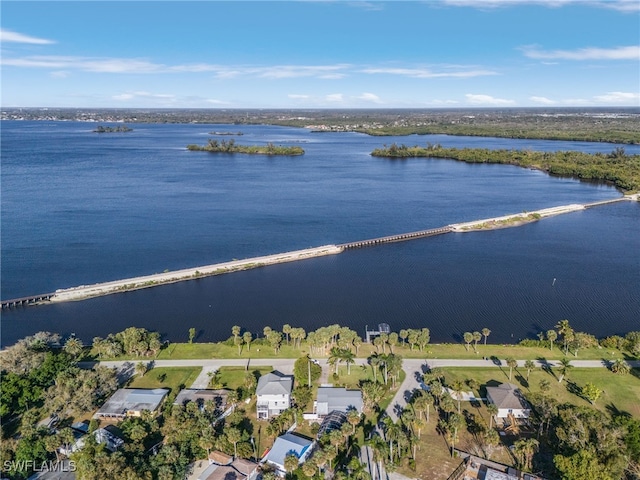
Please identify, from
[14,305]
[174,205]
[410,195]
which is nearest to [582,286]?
[410,195]

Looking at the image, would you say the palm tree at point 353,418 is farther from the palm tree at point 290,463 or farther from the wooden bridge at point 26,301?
the wooden bridge at point 26,301

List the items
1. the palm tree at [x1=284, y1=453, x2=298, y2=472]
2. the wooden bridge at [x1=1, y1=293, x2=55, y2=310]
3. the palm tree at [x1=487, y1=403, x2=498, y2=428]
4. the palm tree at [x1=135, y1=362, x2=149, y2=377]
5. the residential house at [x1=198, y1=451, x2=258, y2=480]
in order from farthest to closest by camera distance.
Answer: the wooden bridge at [x1=1, y1=293, x2=55, y2=310], the palm tree at [x1=135, y1=362, x2=149, y2=377], the palm tree at [x1=487, y1=403, x2=498, y2=428], the residential house at [x1=198, y1=451, x2=258, y2=480], the palm tree at [x1=284, y1=453, x2=298, y2=472]

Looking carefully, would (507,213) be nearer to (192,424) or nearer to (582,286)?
(582,286)

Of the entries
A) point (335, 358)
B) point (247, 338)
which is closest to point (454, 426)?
point (335, 358)

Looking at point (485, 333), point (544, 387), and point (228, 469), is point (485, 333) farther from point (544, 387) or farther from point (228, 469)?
point (228, 469)

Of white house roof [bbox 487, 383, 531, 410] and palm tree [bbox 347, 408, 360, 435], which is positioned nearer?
palm tree [bbox 347, 408, 360, 435]

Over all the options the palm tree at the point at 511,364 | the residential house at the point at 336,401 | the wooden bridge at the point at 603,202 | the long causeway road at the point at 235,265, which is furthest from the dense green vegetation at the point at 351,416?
the wooden bridge at the point at 603,202

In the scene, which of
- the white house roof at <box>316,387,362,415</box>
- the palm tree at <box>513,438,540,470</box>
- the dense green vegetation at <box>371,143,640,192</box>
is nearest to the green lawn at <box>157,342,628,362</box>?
the white house roof at <box>316,387,362,415</box>

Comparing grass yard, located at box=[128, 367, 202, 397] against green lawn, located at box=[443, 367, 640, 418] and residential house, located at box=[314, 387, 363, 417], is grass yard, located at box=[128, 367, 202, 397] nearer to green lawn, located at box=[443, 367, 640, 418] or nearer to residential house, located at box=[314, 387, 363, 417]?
residential house, located at box=[314, 387, 363, 417]
